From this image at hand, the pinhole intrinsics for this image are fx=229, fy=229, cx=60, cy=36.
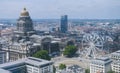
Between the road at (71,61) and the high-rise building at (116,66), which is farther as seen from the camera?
the road at (71,61)

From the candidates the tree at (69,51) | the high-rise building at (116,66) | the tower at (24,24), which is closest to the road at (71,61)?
the tree at (69,51)

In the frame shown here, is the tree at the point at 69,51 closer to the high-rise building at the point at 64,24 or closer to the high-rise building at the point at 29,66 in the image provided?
the high-rise building at the point at 29,66

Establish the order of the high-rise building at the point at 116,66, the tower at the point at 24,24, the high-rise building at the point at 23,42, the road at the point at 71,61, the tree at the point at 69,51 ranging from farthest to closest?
the tower at the point at 24,24, the tree at the point at 69,51, the high-rise building at the point at 23,42, the road at the point at 71,61, the high-rise building at the point at 116,66

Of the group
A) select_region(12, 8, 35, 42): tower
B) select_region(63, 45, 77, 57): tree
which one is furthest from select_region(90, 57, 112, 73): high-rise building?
select_region(12, 8, 35, 42): tower

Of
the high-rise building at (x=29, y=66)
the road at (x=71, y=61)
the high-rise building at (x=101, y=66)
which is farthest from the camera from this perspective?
the road at (x=71, y=61)

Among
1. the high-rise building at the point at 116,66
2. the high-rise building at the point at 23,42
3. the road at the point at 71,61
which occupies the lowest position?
the road at the point at 71,61

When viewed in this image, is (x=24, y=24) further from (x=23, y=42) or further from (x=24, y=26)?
(x=23, y=42)

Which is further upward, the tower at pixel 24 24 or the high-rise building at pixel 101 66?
the tower at pixel 24 24

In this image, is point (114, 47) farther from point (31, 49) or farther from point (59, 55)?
point (31, 49)

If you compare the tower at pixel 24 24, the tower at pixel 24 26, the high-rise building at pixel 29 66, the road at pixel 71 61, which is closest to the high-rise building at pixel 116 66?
the road at pixel 71 61

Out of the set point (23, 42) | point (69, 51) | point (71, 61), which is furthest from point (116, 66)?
point (23, 42)

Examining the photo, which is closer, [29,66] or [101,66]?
[29,66]

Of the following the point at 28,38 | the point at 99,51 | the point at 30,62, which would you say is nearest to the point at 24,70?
the point at 30,62
